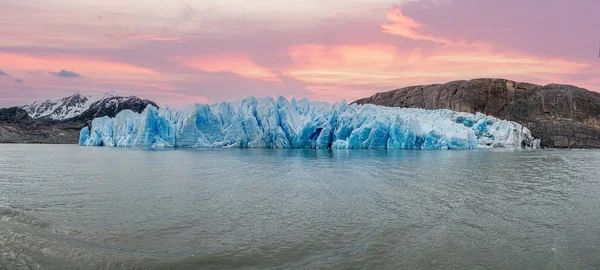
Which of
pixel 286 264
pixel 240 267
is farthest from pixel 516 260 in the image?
pixel 240 267

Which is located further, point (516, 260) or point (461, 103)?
point (461, 103)

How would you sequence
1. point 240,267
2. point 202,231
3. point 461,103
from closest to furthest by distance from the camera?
point 240,267 < point 202,231 < point 461,103

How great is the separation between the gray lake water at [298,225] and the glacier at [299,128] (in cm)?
3221

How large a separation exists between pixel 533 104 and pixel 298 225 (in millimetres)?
111523

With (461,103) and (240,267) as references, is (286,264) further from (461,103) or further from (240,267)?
(461,103)

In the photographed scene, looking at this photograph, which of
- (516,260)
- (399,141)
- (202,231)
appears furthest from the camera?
(399,141)

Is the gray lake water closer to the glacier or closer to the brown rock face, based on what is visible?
the glacier

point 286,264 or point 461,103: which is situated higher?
point 461,103

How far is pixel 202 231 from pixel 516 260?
5.84 m

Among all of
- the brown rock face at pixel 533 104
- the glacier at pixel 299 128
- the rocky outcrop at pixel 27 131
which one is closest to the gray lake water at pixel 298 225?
the glacier at pixel 299 128

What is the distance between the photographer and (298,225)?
9102 mm

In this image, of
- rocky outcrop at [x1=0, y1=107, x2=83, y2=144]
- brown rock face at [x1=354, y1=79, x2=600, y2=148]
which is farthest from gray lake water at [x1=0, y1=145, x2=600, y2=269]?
rocky outcrop at [x1=0, y1=107, x2=83, y2=144]

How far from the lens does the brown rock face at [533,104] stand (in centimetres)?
8694

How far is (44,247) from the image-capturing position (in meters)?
7.31
